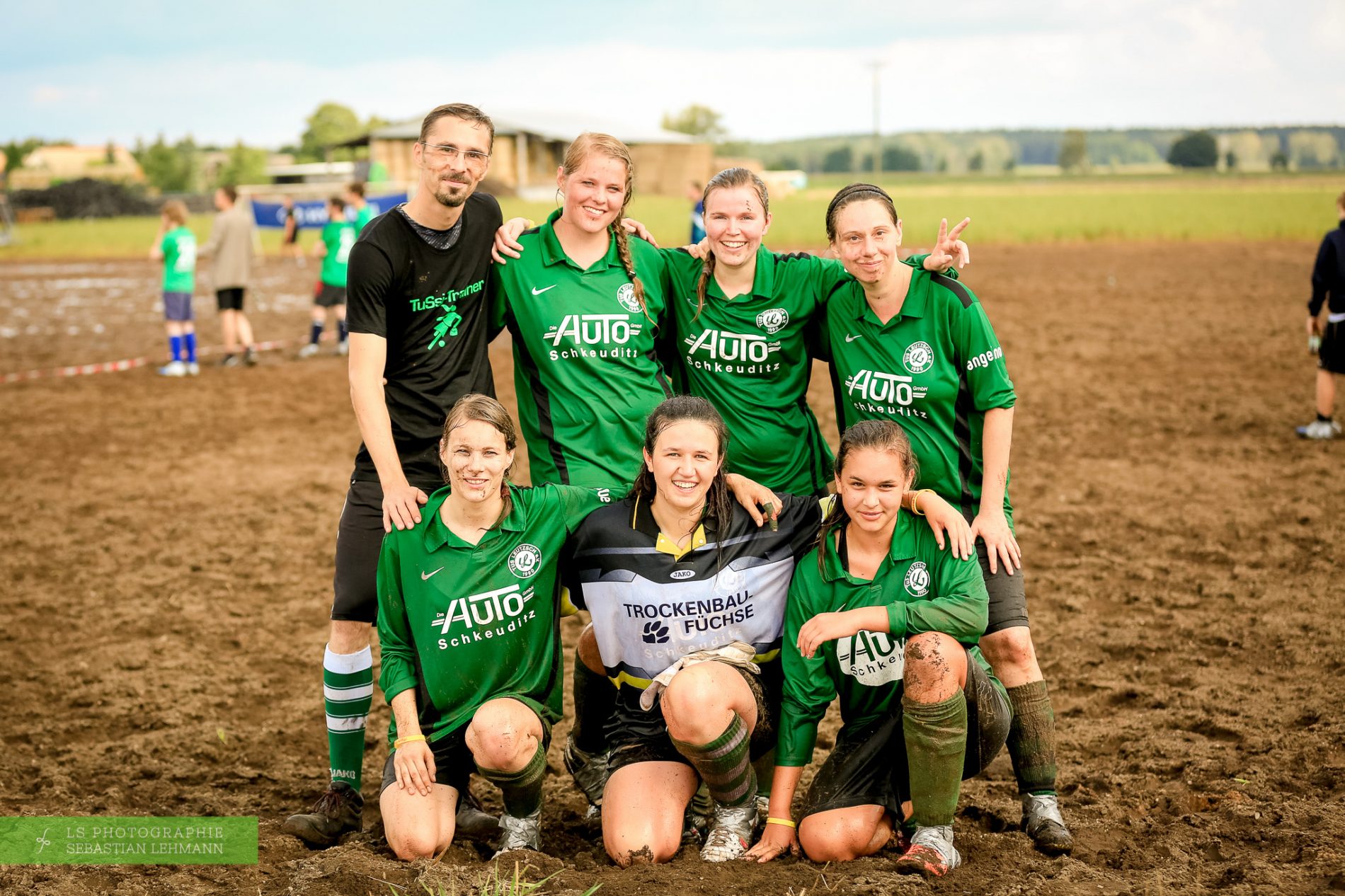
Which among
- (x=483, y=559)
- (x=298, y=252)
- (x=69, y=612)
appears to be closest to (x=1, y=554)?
(x=69, y=612)

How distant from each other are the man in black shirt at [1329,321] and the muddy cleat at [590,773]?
25.3 feet

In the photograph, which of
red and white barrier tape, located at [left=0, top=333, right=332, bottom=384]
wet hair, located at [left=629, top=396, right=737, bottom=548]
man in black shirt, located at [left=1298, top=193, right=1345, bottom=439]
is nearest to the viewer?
wet hair, located at [left=629, top=396, right=737, bottom=548]

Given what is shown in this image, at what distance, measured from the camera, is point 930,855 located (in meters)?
3.57

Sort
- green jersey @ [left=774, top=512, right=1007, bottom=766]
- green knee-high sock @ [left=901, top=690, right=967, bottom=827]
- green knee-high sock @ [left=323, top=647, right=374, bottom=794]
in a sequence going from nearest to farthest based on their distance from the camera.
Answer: green knee-high sock @ [left=901, top=690, right=967, bottom=827]
green jersey @ [left=774, top=512, right=1007, bottom=766]
green knee-high sock @ [left=323, top=647, right=374, bottom=794]

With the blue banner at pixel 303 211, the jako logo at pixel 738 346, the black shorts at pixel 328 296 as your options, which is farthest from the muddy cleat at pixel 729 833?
the blue banner at pixel 303 211

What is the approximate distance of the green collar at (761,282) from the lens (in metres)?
4.16

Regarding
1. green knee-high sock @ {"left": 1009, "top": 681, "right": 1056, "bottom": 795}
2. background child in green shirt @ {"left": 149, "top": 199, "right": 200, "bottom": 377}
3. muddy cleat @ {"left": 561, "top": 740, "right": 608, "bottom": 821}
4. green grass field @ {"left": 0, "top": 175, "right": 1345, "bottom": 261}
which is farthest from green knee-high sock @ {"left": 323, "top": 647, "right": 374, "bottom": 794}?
green grass field @ {"left": 0, "top": 175, "right": 1345, "bottom": 261}

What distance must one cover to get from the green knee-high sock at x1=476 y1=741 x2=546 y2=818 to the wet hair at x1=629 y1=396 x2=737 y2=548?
3.12ft

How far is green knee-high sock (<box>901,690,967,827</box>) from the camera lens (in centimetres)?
353

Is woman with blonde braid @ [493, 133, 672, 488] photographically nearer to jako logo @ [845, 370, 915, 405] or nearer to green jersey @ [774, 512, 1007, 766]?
jako logo @ [845, 370, 915, 405]

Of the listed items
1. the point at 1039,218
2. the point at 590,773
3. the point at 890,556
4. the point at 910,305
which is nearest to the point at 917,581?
the point at 890,556

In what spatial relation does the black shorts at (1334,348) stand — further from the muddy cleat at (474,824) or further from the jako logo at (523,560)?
the muddy cleat at (474,824)

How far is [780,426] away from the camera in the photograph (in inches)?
167

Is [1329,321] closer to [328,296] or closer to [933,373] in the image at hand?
[933,373]
